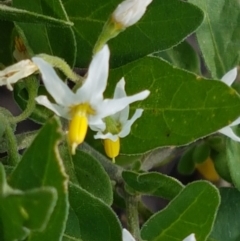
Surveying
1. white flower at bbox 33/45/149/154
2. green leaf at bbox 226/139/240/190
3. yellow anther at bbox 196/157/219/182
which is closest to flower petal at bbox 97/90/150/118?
white flower at bbox 33/45/149/154

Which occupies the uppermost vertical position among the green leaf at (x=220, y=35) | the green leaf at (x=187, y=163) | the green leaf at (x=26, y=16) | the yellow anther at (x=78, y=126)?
the green leaf at (x=26, y=16)

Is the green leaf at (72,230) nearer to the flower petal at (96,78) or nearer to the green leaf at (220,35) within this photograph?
the flower petal at (96,78)

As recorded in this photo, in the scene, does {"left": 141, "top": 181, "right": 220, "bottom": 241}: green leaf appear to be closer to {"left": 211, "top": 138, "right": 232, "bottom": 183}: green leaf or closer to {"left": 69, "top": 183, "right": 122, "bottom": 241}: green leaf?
{"left": 69, "top": 183, "right": 122, "bottom": 241}: green leaf

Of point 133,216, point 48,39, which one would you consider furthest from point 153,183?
point 48,39

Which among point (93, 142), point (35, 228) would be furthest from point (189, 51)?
point (35, 228)

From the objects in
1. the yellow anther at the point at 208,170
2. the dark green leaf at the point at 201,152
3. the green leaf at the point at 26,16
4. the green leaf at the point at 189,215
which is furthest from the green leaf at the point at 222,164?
the green leaf at the point at 26,16

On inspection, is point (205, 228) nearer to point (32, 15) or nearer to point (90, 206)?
point (90, 206)

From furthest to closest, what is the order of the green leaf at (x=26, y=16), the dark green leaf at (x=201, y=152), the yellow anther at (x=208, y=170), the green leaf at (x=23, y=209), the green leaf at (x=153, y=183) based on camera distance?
the yellow anther at (x=208, y=170), the dark green leaf at (x=201, y=152), the green leaf at (x=153, y=183), the green leaf at (x=26, y=16), the green leaf at (x=23, y=209)
